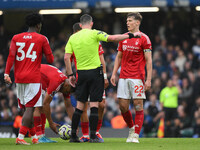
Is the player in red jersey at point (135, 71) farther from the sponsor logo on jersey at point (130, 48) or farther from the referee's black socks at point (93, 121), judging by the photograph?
the referee's black socks at point (93, 121)

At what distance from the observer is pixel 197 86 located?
18984 mm

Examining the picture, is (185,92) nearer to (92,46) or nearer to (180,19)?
(180,19)

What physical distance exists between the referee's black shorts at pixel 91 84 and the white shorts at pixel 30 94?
2.44ft

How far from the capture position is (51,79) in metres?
10.0

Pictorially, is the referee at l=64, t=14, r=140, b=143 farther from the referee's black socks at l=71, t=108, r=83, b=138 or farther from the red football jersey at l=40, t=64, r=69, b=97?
the red football jersey at l=40, t=64, r=69, b=97

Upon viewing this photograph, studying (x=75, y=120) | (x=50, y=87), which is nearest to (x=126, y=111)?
(x=75, y=120)

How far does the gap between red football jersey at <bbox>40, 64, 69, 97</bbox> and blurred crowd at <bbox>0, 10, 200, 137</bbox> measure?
→ 7240 millimetres

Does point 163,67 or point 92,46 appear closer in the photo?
point 92,46

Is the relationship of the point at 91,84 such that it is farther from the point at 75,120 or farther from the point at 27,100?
the point at 27,100

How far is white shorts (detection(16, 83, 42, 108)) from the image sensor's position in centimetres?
867

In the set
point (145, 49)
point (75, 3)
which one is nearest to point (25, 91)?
point (145, 49)

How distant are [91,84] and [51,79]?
1.31 meters

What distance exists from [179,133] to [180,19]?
6247 millimetres

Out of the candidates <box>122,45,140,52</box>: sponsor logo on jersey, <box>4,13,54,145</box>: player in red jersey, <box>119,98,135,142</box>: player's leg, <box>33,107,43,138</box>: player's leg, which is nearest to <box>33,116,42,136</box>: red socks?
<box>33,107,43,138</box>: player's leg
